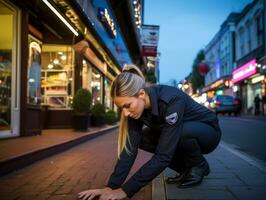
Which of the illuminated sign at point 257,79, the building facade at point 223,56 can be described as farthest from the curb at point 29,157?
the building facade at point 223,56

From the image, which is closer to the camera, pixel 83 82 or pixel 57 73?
pixel 57 73

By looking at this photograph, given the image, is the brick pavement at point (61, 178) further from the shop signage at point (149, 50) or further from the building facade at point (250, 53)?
the shop signage at point (149, 50)

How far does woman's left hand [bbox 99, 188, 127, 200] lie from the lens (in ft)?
10.5

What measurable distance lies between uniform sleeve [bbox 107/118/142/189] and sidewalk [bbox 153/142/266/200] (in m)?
0.41

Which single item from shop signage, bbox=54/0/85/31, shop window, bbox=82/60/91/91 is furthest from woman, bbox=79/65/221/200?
shop window, bbox=82/60/91/91

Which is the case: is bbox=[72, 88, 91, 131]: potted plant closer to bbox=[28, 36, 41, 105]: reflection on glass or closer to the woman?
bbox=[28, 36, 41, 105]: reflection on glass

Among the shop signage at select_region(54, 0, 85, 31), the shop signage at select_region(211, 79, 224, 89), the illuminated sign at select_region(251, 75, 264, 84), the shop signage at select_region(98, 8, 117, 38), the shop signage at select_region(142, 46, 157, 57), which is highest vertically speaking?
the shop signage at select_region(142, 46, 157, 57)

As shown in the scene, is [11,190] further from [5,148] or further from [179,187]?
[5,148]

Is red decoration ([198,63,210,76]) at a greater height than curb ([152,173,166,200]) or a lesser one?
greater

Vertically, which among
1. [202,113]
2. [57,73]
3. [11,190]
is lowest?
[11,190]

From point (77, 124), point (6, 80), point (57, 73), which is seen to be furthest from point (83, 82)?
point (6, 80)

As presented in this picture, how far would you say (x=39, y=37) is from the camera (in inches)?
464

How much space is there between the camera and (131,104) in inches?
125

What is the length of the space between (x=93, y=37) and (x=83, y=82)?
Answer: 210 cm
